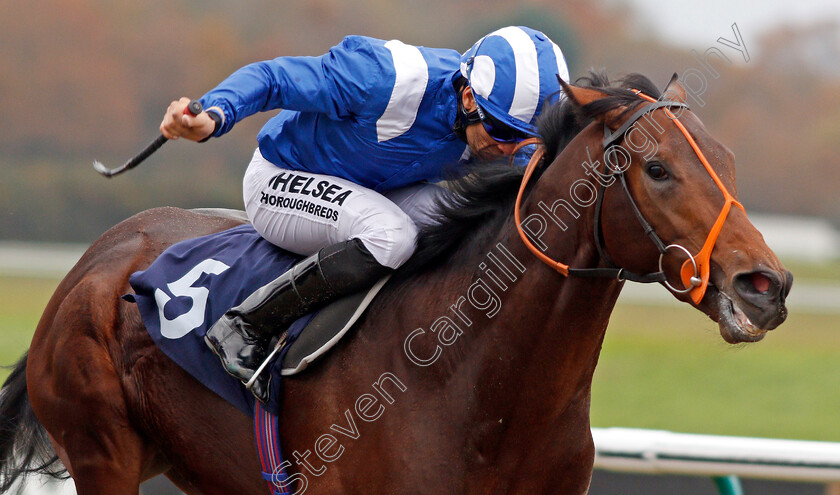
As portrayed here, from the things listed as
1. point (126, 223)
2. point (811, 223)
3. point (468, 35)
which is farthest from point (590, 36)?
point (126, 223)

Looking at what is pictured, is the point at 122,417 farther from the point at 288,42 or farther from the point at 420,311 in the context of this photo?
the point at 288,42

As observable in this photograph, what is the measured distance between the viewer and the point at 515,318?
2.65 meters

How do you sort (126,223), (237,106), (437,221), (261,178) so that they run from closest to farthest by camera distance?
(237,106)
(437,221)
(261,178)
(126,223)

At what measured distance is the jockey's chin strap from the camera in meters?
2.25

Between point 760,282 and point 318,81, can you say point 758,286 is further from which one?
point 318,81

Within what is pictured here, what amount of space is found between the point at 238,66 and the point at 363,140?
24.9m

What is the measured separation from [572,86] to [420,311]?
782 millimetres

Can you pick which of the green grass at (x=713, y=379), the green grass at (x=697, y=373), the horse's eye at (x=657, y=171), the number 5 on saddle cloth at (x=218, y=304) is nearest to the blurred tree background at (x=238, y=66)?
the green grass at (x=697, y=373)

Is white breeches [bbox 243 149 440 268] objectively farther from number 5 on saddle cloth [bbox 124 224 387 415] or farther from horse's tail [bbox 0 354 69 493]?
horse's tail [bbox 0 354 69 493]

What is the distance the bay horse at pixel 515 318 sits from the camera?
2301 mm

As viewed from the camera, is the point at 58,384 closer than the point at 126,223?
Yes

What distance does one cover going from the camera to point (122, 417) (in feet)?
11.0

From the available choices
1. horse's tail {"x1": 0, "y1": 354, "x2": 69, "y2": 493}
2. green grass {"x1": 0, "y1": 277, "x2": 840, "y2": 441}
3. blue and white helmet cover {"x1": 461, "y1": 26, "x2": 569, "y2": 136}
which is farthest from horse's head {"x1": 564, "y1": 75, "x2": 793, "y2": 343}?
green grass {"x1": 0, "y1": 277, "x2": 840, "y2": 441}

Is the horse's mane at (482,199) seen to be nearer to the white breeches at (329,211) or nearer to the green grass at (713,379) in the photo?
the white breeches at (329,211)
